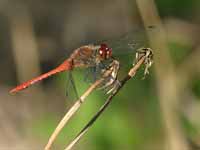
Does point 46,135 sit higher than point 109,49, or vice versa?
point 109,49

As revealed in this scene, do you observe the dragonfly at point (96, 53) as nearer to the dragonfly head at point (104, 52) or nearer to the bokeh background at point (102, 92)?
the dragonfly head at point (104, 52)

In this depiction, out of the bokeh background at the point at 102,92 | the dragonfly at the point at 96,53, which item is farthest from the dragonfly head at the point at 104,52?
the bokeh background at the point at 102,92

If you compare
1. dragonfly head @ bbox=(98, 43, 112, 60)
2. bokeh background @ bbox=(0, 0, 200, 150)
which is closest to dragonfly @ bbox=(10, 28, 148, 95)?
dragonfly head @ bbox=(98, 43, 112, 60)

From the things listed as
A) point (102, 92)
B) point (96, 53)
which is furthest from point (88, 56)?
point (102, 92)

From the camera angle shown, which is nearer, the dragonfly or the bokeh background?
the dragonfly

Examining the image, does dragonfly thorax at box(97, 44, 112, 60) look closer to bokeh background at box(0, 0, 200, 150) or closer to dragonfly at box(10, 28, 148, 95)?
dragonfly at box(10, 28, 148, 95)

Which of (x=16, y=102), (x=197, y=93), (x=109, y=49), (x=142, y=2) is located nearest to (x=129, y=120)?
(x=197, y=93)

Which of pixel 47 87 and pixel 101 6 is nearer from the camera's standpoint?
pixel 47 87

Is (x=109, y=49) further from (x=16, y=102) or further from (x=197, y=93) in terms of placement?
(x=16, y=102)
